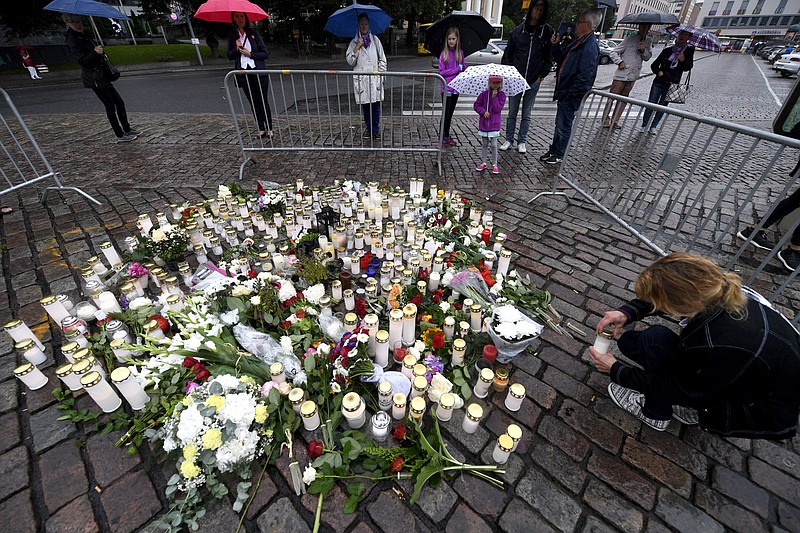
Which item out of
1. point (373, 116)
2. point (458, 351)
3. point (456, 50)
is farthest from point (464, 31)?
point (458, 351)

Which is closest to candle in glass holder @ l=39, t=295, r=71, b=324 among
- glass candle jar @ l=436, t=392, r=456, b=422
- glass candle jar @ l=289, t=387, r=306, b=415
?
glass candle jar @ l=289, t=387, r=306, b=415

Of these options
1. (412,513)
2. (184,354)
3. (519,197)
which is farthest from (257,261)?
(519,197)

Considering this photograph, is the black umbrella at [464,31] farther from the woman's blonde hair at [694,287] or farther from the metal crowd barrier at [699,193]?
the woman's blonde hair at [694,287]

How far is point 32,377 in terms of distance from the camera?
2457 millimetres

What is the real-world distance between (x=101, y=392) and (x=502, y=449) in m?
2.51

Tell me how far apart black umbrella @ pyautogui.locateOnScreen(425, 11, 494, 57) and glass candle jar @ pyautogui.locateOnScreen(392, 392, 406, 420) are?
276 inches

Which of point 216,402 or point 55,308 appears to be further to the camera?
point 55,308

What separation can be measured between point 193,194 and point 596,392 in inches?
228

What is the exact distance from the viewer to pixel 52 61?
77.9 feet

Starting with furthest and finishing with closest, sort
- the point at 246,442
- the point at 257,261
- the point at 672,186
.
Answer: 1. the point at 672,186
2. the point at 257,261
3. the point at 246,442

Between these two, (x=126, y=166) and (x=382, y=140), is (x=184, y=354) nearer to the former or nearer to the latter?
(x=126, y=166)

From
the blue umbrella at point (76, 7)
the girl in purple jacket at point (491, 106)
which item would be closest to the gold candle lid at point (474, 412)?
the girl in purple jacket at point (491, 106)

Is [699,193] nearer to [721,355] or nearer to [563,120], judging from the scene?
[721,355]

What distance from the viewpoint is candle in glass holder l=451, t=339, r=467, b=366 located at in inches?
102
